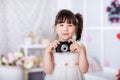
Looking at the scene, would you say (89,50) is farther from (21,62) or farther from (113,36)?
(21,62)

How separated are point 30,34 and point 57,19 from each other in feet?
6.41

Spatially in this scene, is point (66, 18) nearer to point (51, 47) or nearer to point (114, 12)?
point (51, 47)

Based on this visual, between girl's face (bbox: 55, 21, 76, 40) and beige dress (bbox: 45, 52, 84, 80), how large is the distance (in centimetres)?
7

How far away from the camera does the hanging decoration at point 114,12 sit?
8.53ft

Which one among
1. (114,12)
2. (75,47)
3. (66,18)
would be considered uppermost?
(114,12)

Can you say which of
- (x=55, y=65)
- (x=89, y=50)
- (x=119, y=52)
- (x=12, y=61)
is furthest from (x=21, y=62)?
(x=89, y=50)

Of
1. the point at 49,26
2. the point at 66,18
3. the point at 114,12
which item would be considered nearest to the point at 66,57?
the point at 66,18

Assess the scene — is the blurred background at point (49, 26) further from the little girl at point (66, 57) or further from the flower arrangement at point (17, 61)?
the little girl at point (66, 57)

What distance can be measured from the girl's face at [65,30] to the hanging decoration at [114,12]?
166 centimetres

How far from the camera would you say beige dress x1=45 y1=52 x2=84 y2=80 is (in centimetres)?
101

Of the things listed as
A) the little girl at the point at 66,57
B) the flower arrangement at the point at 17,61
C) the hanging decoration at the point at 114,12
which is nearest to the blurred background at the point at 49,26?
the hanging decoration at the point at 114,12

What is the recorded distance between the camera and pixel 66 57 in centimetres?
104

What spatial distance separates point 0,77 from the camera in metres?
1.80

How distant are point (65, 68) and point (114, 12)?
1732 mm
